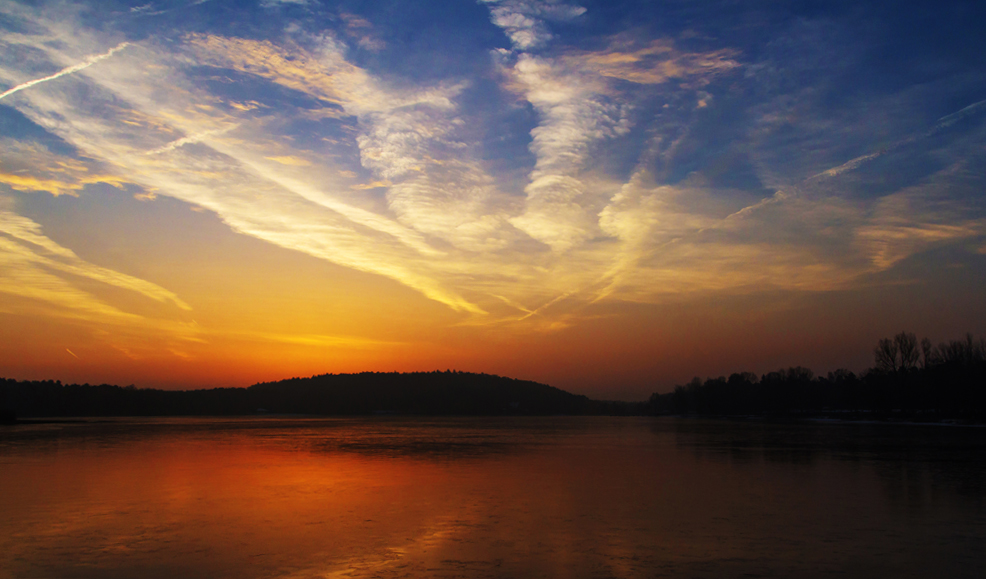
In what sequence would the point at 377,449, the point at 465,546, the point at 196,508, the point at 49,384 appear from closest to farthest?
the point at 465,546, the point at 196,508, the point at 377,449, the point at 49,384

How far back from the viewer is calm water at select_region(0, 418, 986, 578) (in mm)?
9820

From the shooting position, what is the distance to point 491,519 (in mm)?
13500

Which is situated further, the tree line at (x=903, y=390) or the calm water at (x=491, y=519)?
the tree line at (x=903, y=390)

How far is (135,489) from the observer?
58.8 feet

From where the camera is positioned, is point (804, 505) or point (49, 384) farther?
point (49, 384)

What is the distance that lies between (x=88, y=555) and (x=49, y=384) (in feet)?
680

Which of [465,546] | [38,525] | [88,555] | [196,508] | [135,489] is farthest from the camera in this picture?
[135,489]

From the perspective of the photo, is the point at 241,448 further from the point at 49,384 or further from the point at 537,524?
the point at 49,384

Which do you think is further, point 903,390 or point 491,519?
point 903,390

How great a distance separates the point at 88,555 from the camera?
33.9 ft

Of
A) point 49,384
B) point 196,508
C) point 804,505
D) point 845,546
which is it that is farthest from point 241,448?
point 49,384

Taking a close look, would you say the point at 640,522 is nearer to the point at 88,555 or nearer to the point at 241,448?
the point at 88,555

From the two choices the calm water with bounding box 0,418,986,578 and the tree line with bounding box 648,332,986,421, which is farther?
the tree line with bounding box 648,332,986,421

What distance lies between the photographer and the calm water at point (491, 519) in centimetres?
982
